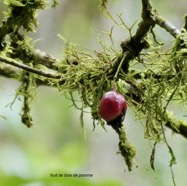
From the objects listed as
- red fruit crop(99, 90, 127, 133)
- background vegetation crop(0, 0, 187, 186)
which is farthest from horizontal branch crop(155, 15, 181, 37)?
background vegetation crop(0, 0, 187, 186)

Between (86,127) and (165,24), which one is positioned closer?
(165,24)

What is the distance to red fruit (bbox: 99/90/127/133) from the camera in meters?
0.92

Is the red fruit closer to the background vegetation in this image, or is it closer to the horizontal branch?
the horizontal branch

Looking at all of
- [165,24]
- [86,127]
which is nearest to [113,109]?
[165,24]

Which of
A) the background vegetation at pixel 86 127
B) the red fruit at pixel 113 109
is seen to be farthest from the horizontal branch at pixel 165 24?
the background vegetation at pixel 86 127

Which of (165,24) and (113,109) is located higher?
(165,24)

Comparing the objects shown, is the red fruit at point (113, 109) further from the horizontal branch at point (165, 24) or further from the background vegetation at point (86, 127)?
the background vegetation at point (86, 127)

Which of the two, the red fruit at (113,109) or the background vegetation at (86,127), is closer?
the red fruit at (113,109)

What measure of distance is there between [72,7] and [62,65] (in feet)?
10.2

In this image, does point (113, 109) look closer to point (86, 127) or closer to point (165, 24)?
point (165, 24)

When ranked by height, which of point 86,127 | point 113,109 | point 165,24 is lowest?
point 113,109

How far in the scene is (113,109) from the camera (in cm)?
92

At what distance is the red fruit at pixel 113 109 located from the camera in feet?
3.02

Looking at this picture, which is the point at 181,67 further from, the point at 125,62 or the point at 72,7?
the point at 72,7
